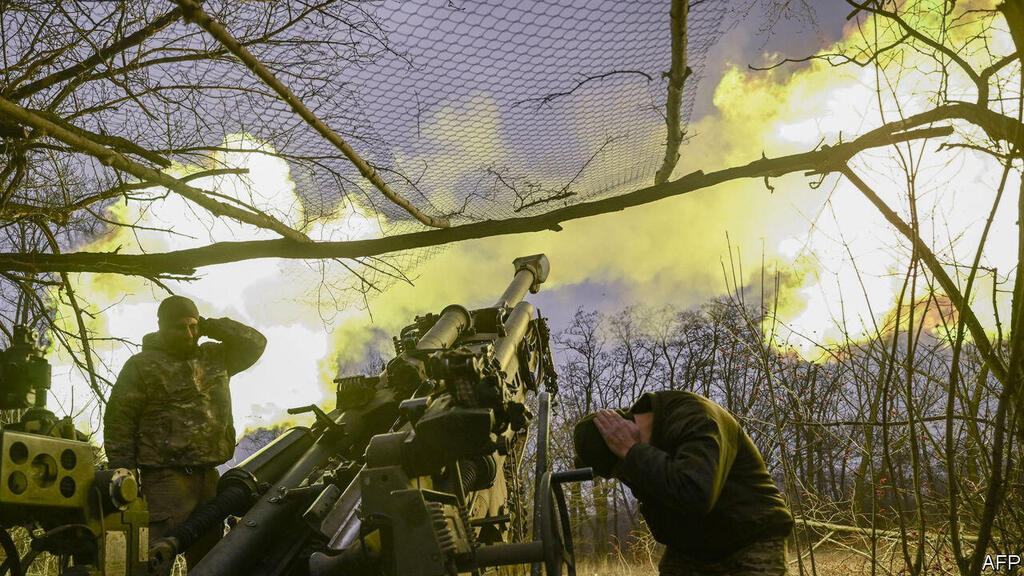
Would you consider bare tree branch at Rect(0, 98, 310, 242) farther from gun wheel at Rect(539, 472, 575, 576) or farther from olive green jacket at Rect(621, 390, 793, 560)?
olive green jacket at Rect(621, 390, 793, 560)

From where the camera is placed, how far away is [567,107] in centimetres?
508

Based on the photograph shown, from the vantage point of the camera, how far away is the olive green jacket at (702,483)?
102 inches

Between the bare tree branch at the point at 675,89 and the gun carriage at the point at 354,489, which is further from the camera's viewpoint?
the bare tree branch at the point at 675,89

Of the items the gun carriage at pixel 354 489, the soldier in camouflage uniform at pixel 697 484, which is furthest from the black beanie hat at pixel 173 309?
the soldier in camouflage uniform at pixel 697 484

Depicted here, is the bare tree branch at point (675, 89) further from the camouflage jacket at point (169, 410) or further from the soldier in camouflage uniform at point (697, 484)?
the camouflage jacket at point (169, 410)

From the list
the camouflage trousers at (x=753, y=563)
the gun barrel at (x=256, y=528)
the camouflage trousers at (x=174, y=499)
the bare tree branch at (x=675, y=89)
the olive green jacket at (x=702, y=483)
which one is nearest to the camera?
the olive green jacket at (x=702, y=483)

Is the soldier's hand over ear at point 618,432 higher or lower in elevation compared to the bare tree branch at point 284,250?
lower

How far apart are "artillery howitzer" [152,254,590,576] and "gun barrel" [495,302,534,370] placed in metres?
0.02

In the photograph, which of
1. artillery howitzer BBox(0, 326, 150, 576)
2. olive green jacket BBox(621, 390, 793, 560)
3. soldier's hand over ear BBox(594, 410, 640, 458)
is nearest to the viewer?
artillery howitzer BBox(0, 326, 150, 576)

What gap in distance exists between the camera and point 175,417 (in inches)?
203

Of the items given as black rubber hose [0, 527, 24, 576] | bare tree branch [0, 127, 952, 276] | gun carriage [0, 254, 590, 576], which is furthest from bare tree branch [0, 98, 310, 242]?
black rubber hose [0, 527, 24, 576]

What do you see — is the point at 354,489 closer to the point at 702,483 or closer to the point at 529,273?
the point at 702,483

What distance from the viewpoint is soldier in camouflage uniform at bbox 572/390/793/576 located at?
262 cm

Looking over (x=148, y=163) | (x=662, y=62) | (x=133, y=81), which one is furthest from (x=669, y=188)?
(x=148, y=163)
